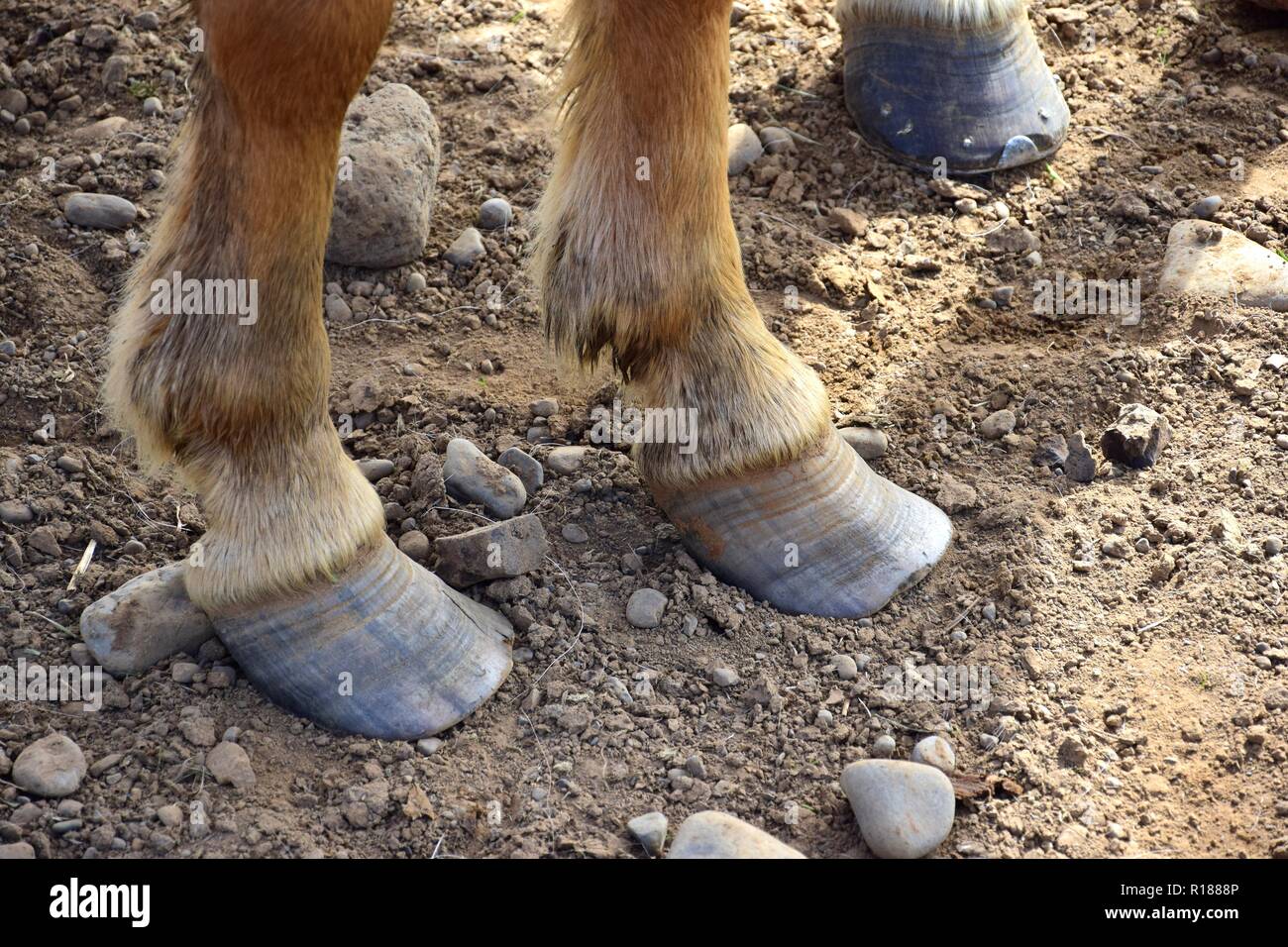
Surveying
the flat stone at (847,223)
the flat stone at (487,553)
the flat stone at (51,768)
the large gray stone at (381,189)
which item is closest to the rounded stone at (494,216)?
the large gray stone at (381,189)

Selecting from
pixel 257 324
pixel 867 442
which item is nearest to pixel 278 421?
pixel 257 324

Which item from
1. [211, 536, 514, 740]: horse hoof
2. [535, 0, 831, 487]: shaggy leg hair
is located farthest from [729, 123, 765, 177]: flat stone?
[211, 536, 514, 740]: horse hoof

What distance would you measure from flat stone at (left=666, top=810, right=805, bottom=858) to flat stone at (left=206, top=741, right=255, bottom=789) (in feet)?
2.15

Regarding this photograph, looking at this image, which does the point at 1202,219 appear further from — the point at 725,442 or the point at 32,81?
the point at 32,81

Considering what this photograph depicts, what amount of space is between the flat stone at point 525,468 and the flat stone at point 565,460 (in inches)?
1.1

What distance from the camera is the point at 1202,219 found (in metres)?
3.11

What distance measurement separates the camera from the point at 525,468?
249cm

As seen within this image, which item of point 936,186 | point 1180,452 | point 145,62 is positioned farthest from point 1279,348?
point 145,62

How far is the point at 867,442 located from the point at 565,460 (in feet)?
2.01

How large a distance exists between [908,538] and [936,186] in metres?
1.29

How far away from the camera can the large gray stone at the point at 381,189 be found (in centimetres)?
288

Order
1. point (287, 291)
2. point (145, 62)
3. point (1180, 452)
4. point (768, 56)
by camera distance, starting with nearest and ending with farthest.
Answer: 1. point (287, 291)
2. point (1180, 452)
3. point (145, 62)
4. point (768, 56)

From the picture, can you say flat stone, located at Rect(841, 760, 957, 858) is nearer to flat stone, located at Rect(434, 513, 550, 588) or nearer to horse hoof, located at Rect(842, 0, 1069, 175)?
flat stone, located at Rect(434, 513, 550, 588)

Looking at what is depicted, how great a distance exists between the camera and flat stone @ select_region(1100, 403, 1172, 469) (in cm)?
254
